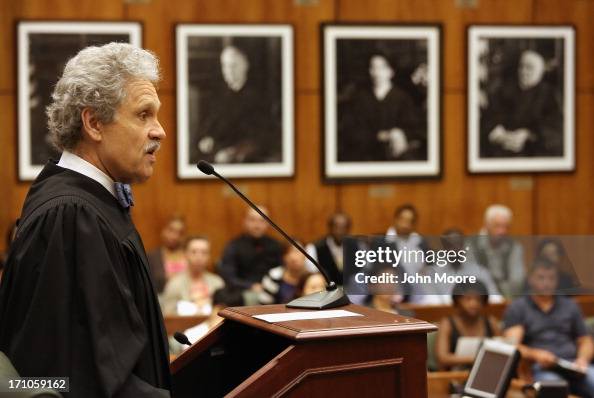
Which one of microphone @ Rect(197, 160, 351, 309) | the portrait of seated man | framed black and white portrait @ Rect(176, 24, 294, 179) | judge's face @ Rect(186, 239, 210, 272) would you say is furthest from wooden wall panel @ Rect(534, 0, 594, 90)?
microphone @ Rect(197, 160, 351, 309)

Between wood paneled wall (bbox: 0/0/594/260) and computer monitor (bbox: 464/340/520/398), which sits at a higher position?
wood paneled wall (bbox: 0/0/594/260)

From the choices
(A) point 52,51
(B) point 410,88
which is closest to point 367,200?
(B) point 410,88

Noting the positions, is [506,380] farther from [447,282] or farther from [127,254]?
[127,254]

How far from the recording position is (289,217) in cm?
973

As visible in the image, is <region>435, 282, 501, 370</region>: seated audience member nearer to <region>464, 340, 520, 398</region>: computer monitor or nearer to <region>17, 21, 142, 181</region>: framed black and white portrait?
<region>464, 340, 520, 398</region>: computer monitor

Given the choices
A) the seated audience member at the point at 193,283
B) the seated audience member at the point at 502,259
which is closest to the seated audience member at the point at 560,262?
the seated audience member at the point at 502,259

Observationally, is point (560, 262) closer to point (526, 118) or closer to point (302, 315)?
point (302, 315)

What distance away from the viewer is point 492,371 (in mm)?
3869

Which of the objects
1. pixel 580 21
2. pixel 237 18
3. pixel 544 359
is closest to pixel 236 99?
pixel 237 18

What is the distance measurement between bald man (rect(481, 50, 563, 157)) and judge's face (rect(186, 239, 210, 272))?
3750 mm

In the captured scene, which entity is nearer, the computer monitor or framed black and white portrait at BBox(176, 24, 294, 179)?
the computer monitor

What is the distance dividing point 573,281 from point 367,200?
6.74m

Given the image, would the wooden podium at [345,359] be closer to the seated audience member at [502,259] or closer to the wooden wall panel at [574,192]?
the seated audience member at [502,259]

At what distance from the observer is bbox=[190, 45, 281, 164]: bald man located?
9.45 meters
